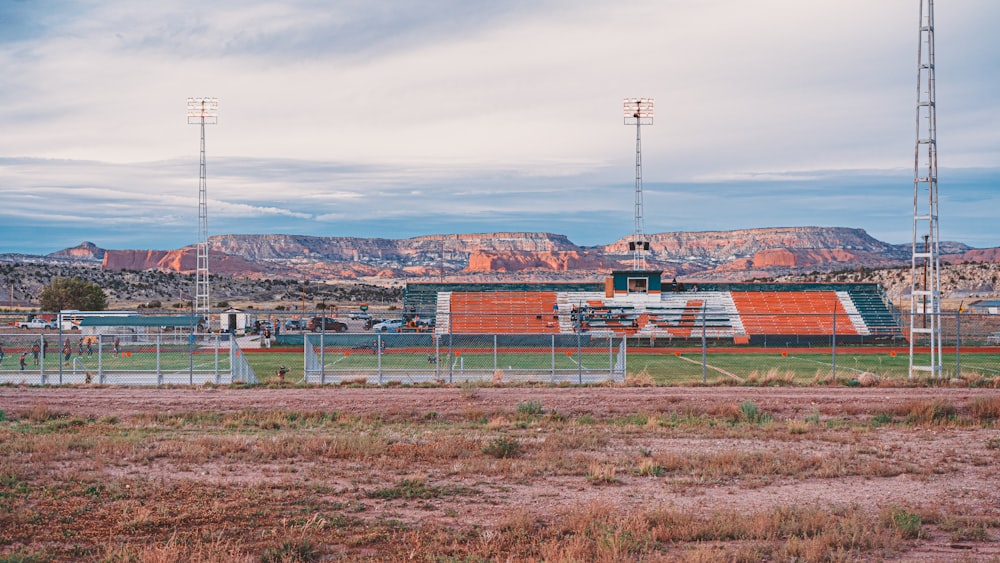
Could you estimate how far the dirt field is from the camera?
9688 mm

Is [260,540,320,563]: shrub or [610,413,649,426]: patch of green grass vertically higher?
[260,540,320,563]: shrub

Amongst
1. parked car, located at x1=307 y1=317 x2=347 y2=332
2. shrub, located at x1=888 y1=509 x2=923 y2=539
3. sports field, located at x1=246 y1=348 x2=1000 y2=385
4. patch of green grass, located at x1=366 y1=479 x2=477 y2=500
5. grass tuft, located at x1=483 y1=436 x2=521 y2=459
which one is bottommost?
sports field, located at x1=246 y1=348 x2=1000 y2=385

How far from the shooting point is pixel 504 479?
43.3ft

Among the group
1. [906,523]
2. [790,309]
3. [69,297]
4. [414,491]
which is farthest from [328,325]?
[906,523]

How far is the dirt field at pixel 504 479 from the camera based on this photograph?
381 inches

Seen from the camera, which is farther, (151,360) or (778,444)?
(151,360)

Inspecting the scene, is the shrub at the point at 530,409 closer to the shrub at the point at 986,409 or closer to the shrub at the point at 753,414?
the shrub at the point at 753,414

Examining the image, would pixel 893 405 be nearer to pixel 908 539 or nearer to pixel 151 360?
pixel 908 539

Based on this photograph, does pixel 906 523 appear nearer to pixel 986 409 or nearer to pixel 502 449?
A: pixel 502 449

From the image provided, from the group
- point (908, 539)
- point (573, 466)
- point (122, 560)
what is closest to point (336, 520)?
point (122, 560)

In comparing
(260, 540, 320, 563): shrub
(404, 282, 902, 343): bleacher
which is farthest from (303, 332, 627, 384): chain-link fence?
(404, 282, 902, 343): bleacher

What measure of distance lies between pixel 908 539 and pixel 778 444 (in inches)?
252

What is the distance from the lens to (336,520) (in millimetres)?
10641

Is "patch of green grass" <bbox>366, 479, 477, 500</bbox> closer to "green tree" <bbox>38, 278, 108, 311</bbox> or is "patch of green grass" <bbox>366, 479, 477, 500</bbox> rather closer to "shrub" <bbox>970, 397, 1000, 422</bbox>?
"shrub" <bbox>970, 397, 1000, 422</bbox>
